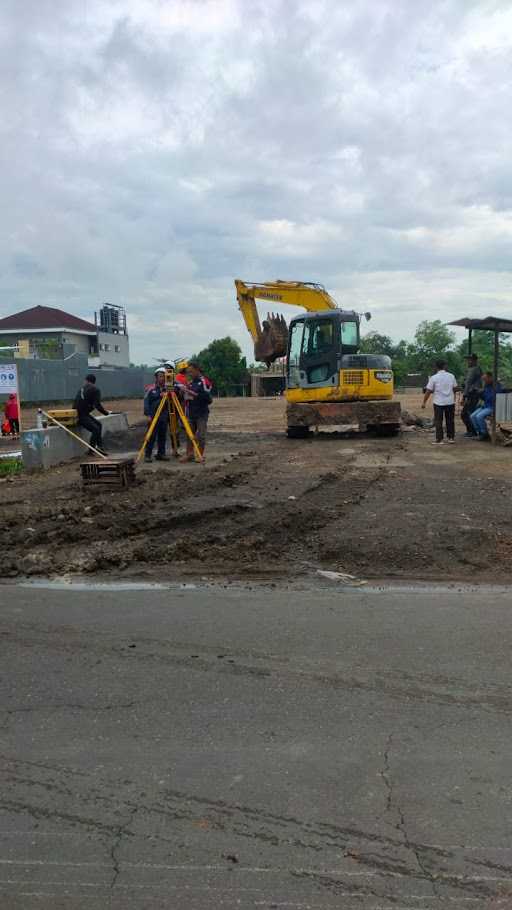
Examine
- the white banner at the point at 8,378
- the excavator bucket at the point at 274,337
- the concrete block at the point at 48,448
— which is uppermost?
the excavator bucket at the point at 274,337

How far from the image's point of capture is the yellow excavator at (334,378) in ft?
59.6

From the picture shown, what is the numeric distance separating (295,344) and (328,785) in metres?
16.3

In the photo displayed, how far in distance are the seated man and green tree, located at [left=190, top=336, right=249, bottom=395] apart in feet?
160

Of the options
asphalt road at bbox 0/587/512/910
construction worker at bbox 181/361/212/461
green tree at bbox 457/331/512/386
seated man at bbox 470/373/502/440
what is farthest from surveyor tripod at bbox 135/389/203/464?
green tree at bbox 457/331/512/386

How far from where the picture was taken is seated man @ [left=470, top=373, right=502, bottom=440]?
16248 millimetres

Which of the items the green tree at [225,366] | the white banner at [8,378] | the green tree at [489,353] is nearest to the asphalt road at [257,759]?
the white banner at [8,378]

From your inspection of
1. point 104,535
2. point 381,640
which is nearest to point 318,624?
point 381,640

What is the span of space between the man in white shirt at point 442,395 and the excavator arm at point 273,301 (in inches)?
233

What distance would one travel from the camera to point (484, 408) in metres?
16.9

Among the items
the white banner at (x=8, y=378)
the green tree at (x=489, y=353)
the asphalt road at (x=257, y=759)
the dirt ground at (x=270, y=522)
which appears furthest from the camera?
the green tree at (x=489, y=353)

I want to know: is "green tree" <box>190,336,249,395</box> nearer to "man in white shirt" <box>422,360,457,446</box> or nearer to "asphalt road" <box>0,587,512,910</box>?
"man in white shirt" <box>422,360,457,446</box>

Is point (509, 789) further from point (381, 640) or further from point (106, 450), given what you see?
point (106, 450)

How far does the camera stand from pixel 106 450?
16547 mm

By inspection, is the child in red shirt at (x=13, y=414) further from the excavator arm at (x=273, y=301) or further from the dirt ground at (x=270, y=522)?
the excavator arm at (x=273, y=301)
